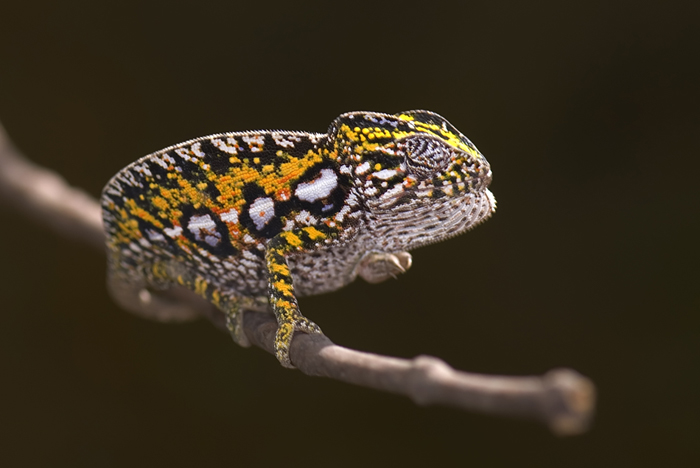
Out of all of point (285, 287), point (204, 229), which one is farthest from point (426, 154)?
point (204, 229)

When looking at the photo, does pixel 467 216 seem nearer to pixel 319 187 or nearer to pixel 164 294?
pixel 319 187

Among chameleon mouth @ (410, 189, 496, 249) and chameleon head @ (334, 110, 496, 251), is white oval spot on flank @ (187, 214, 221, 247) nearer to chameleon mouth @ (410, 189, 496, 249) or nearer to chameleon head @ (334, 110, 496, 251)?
chameleon head @ (334, 110, 496, 251)

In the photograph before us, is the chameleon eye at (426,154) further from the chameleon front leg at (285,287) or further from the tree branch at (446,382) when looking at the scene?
the tree branch at (446,382)

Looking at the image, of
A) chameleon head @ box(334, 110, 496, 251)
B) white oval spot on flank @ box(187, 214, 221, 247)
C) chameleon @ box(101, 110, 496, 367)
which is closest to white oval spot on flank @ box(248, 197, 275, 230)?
chameleon @ box(101, 110, 496, 367)

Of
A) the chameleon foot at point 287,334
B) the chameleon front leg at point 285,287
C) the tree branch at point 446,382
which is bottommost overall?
the tree branch at point 446,382

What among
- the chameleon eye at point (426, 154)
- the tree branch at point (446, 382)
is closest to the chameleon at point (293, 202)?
the chameleon eye at point (426, 154)
